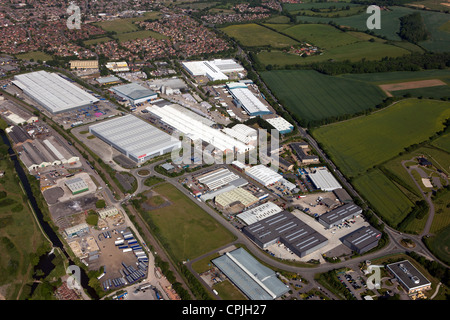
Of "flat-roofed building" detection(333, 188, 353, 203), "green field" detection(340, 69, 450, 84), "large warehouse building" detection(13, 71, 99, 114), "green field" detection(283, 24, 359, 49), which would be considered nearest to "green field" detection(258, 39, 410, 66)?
"green field" detection(283, 24, 359, 49)

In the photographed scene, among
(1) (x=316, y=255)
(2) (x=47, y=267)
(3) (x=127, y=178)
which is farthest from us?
(3) (x=127, y=178)

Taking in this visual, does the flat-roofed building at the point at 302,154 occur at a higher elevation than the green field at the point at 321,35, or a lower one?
lower

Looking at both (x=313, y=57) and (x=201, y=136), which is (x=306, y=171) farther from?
Result: (x=313, y=57)

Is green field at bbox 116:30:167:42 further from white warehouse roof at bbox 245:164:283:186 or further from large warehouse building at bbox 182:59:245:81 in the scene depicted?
white warehouse roof at bbox 245:164:283:186

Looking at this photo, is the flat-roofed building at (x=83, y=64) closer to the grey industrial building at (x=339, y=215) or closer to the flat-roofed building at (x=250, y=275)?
the flat-roofed building at (x=250, y=275)

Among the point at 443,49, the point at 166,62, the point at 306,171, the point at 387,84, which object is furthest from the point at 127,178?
the point at 443,49

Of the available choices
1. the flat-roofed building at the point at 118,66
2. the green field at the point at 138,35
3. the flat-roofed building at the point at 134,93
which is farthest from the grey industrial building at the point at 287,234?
the green field at the point at 138,35

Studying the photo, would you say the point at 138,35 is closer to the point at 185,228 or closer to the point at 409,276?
the point at 185,228
